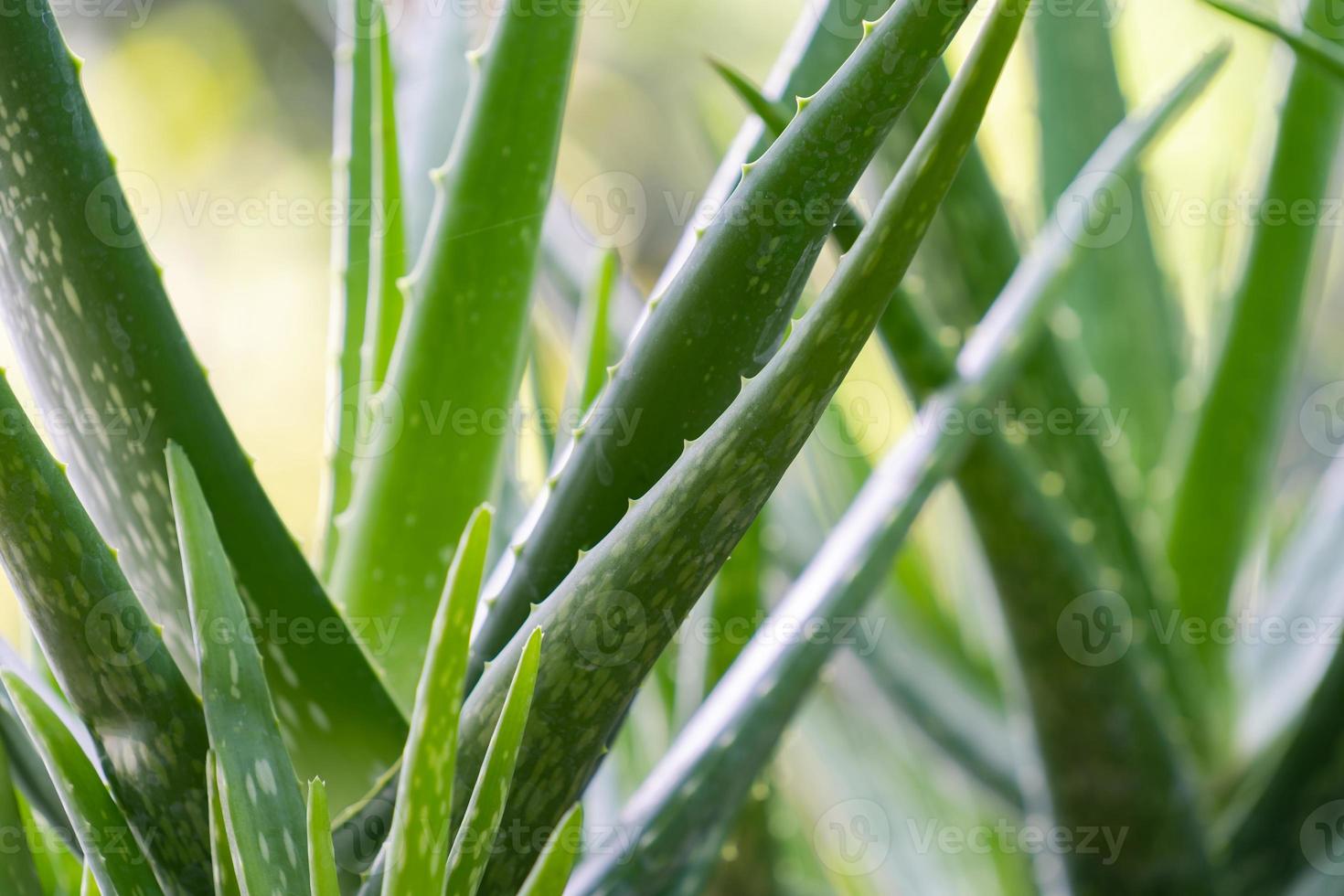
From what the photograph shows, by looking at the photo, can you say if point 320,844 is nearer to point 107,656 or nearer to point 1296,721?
point 107,656

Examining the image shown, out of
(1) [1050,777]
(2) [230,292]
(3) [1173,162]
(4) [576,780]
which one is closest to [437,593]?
(4) [576,780]

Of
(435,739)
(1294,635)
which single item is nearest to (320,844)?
(435,739)

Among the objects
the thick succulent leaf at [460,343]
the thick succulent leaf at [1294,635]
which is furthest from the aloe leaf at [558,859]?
the thick succulent leaf at [1294,635]

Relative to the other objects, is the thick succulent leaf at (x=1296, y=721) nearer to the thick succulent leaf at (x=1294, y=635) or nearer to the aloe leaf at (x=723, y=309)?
the thick succulent leaf at (x=1294, y=635)

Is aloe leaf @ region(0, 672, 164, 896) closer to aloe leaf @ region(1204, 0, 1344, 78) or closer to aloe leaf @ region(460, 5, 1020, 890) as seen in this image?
aloe leaf @ region(460, 5, 1020, 890)

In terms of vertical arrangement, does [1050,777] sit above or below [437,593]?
below

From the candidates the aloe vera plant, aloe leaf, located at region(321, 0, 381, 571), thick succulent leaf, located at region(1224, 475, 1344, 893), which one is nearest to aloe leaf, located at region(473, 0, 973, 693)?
the aloe vera plant

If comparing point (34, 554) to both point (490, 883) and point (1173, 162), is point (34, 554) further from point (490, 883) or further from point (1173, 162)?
point (1173, 162)
